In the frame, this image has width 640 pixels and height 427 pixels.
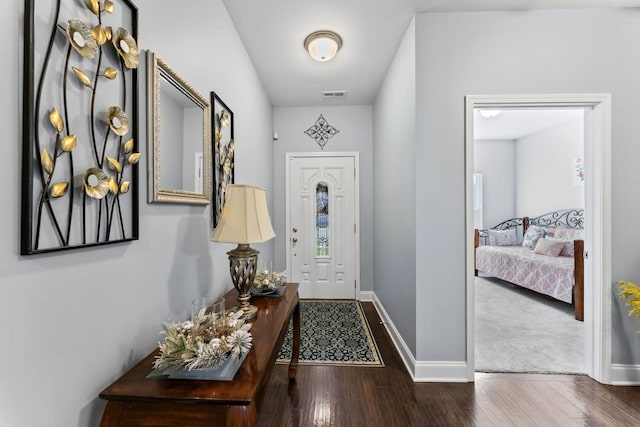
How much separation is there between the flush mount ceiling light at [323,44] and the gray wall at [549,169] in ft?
15.9

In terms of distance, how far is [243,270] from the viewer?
4.96ft

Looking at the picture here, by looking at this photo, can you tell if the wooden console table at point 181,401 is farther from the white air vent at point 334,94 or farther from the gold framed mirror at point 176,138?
the white air vent at point 334,94

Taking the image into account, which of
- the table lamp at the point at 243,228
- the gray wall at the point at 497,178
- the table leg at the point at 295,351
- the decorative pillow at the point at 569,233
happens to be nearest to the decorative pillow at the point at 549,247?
the decorative pillow at the point at 569,233

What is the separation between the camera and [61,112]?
0.80 m

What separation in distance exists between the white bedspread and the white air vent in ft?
11.9

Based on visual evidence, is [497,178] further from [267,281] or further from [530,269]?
[267,281]

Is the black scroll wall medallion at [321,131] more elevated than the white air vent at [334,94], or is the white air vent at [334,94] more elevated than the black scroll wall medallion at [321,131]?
the white air vent at [334,94]

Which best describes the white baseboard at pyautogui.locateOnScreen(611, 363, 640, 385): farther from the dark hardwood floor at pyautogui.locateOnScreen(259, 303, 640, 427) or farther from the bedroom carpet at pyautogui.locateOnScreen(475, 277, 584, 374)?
the bedroom carpet at pyautogui.locateOnScreen(475, 277, 584, 374)

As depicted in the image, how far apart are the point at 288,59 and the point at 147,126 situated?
2.04 meters

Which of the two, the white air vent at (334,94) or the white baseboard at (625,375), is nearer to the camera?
the white baseboard at (625,375)

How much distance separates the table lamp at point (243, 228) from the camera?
1.42m

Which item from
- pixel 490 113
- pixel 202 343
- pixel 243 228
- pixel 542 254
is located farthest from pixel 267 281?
pixel 542 254

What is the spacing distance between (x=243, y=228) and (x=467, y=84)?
1.96 meters

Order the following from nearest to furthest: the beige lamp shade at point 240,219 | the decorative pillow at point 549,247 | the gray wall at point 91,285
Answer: the gray wall at point 91,285
the beige lamp shade at point 240,219
the decorative pillow at point 549,247
